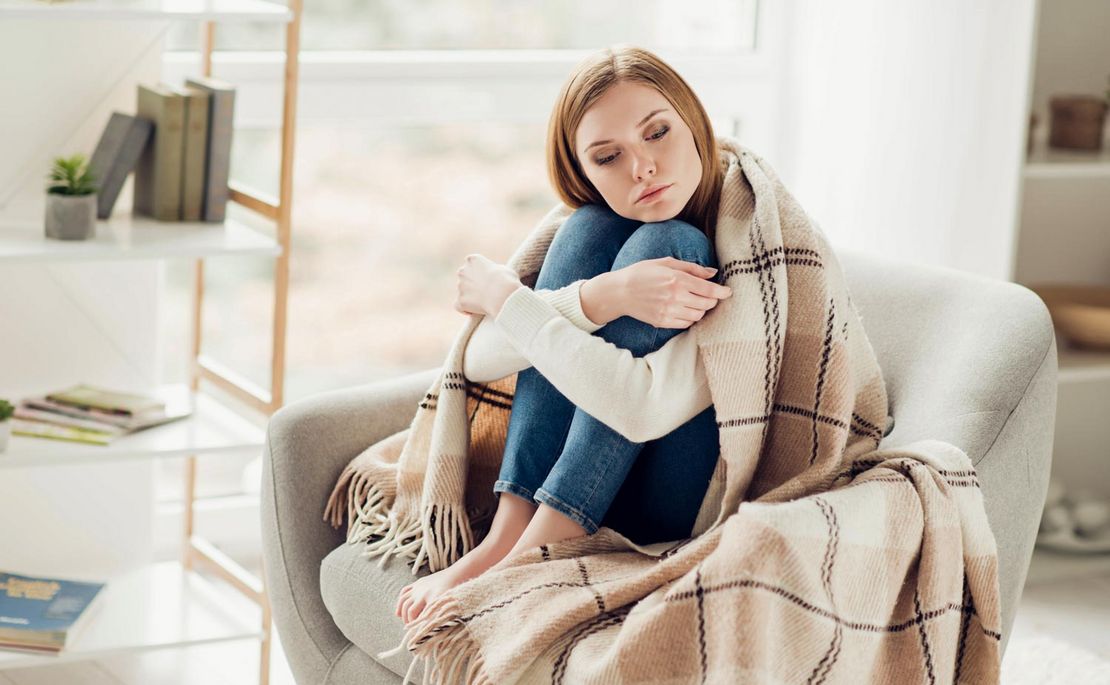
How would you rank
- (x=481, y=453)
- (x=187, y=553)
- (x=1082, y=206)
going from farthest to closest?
(x=1082, y=206)
(x=187, y=553)
(x=481, y=453)

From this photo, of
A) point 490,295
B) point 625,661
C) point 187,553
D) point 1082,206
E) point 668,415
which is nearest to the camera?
point 625,661

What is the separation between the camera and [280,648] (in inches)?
96.8

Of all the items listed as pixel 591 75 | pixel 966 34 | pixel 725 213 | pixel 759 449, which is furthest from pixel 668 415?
pixel 966 34

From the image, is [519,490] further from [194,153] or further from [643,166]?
[194,153]

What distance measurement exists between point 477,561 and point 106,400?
80 cm

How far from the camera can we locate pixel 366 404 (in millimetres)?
1915

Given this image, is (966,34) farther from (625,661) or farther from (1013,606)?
(625,661)

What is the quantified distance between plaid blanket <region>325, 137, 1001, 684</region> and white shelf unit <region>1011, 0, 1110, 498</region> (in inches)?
52.1

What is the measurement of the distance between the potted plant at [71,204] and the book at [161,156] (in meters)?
0.12

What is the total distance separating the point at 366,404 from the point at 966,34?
1.35m

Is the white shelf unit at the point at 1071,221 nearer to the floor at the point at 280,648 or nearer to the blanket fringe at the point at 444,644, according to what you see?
the floor at the point at 280,648

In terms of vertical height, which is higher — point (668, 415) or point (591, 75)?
point (591, 75)

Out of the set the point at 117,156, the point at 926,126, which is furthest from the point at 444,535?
the point at 926,126

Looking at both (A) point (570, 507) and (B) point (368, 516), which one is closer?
(A) point (570, 507)
